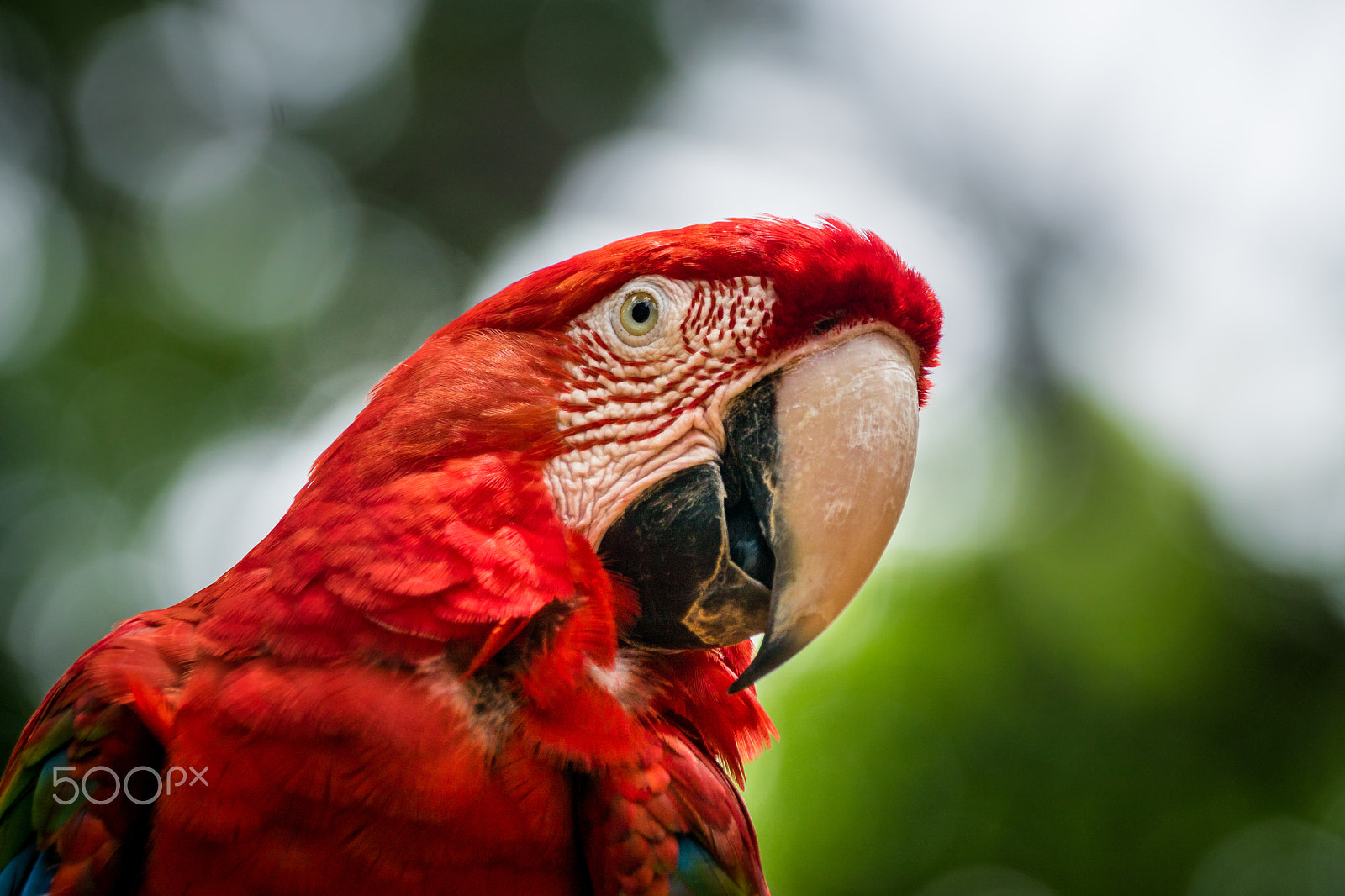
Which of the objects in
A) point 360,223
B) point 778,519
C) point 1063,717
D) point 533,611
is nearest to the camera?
point 533,611

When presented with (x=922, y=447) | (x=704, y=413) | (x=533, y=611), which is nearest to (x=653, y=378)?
(x=704, y=413)

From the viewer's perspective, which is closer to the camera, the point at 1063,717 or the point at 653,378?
the point at 653,378

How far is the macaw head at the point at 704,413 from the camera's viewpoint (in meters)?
1.33

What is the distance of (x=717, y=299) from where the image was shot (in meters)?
1.41

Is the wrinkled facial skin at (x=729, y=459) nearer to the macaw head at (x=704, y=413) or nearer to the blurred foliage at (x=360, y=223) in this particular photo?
the macaw head at (x=704, y=413)

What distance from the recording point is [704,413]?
1.39 metres

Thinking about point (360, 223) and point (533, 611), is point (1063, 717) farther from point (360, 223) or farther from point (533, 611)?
point (360, 223)

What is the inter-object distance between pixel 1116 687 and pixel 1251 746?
2.64 ft

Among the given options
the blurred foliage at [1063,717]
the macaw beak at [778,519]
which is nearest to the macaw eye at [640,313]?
the macaw beak at [778,519]

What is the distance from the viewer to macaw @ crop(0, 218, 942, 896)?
3.71ft

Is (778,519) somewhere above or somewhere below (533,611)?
above

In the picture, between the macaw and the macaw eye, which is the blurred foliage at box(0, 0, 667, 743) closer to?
the macaw

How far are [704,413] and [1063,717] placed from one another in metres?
3.91

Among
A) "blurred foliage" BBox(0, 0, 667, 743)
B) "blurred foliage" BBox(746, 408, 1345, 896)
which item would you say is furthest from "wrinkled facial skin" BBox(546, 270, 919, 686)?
"blurred foliage" BBox(0, 0, 667, 743)
